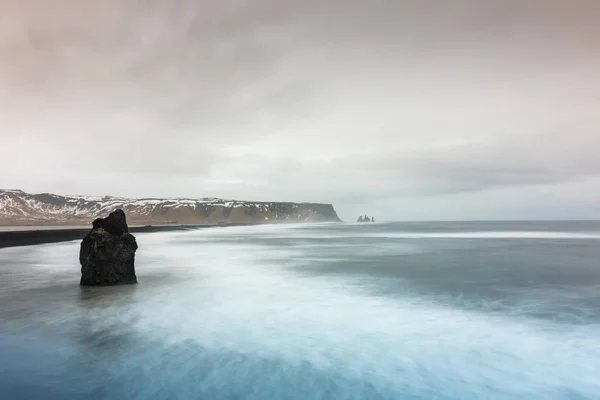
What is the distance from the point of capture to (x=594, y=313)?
438 inches

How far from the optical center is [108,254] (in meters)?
14.7

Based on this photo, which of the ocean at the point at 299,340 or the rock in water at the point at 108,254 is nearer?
the ocean at the point at 299,340

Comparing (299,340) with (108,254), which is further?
(108,254)

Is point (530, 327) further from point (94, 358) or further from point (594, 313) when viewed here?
point (94, 358)

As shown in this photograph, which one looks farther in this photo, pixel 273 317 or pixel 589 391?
pixel 273 317

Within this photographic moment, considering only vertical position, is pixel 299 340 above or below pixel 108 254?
below

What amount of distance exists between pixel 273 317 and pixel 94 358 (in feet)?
16.2

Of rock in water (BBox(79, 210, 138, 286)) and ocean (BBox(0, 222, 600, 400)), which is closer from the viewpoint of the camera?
ocean (BBox(0, 222, 600, 400))

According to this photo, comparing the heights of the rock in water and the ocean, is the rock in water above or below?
above

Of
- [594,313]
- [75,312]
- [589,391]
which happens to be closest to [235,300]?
[75,312]

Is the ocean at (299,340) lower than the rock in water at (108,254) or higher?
lower

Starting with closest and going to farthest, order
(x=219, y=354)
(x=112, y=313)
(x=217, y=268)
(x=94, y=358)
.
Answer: (x=94, y=358), (x=219, y=354), (x=112, y=313), (x=217, y=268)

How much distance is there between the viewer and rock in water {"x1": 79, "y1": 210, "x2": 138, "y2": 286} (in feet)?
46.4

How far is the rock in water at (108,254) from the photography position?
1416 cm
